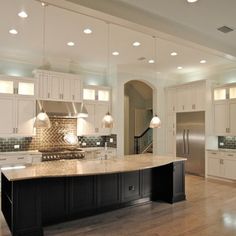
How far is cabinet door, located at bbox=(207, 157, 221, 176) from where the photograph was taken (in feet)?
23.7

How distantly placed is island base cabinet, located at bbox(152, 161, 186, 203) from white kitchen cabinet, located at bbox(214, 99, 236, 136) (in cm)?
272

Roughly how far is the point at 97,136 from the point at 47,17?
14.4ft

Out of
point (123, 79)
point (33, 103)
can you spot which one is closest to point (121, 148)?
point (123, 79)

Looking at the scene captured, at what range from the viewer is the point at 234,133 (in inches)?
275

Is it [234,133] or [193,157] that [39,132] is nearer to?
[193,157]

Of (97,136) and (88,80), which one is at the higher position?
(88,80)

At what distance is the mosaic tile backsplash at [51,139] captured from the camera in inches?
252

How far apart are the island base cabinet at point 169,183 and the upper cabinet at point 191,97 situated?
3.12 metres

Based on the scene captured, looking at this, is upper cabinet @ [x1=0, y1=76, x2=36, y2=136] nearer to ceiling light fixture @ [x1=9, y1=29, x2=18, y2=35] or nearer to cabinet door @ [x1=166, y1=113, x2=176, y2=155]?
ceiling light fixture @ [x1=9, y1=29, x2=18, y2=35]

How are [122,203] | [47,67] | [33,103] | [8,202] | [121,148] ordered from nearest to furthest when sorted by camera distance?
[8,202] → [122,203] → [33,103] → [47,67] → [121,148]

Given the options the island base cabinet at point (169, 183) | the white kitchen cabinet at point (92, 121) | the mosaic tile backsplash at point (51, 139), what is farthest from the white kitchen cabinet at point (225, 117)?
the white kitchen cabinet at point (92, 121)

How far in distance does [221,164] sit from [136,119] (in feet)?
16.3

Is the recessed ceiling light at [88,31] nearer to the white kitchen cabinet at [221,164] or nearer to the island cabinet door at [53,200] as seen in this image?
the island cabinet door at [53,200]

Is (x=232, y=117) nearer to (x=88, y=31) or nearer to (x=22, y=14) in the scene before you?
(x=88, y=31)
